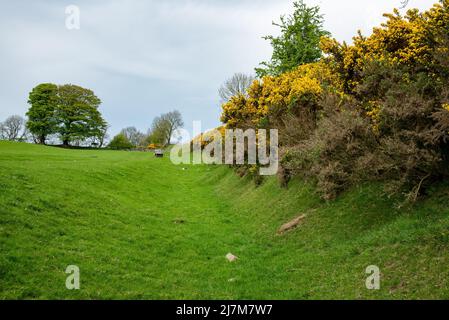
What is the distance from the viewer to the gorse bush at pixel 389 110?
430 inches

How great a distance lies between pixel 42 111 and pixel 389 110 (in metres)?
89.3

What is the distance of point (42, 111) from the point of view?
86062 mm

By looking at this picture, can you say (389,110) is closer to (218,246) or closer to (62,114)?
(218,246)

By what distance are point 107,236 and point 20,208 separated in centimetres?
346

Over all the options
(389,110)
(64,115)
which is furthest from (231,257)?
(64,115)

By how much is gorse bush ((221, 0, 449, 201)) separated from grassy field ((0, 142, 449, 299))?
1.37 m

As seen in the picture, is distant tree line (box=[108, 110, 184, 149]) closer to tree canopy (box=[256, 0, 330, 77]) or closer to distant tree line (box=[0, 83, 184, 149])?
distant tree line (box=[0, 83, 184, 149])

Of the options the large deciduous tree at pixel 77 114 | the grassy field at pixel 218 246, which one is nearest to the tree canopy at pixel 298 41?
the grassy field at pixel 218 246

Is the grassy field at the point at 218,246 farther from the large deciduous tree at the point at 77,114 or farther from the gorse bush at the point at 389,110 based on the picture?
the large deciduous tree at the point at 77,114

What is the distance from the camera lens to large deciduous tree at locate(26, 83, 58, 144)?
8606cm

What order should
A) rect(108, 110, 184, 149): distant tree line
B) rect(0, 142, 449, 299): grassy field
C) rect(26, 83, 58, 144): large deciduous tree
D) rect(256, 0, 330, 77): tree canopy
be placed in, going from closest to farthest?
1. rect(0, 142, 449, 299): grassy field
2. rect(256, 0, 330, 77): tree canopy
3. rect(26, 83, 58, 144): large deciduous tree
4. rect(108, 110, 184, 149): distant tree line

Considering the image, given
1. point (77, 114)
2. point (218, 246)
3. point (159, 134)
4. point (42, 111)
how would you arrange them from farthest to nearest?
point (159, 134) → point (77, 114) → point (42, 111) → point (218, 246)

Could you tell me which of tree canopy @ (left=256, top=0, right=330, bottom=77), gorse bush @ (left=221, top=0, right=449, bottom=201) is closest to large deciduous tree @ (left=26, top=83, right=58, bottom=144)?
tree canopy @ (left=256, top=0, right=330, bottom=77)
